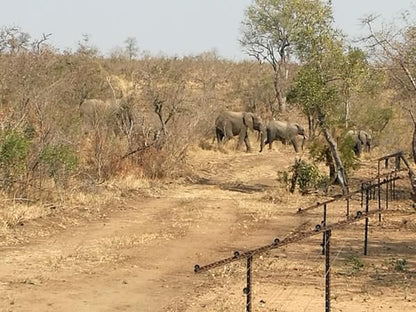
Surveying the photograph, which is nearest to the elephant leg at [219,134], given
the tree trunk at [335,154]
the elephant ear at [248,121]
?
the elephant ear at [248,121]

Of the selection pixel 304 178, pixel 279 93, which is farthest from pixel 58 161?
pixel 279 93

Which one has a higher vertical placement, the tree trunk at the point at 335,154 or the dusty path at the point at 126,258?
the tree trunk at the point at 335,154

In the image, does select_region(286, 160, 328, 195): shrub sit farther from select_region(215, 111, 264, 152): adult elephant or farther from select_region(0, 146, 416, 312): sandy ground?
select_region(215, 111, 264, 152): adult elephant

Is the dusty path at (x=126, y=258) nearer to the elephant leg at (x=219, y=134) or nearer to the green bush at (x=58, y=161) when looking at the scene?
the green bush at (x=58, y=161)

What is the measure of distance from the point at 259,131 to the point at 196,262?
21869mm

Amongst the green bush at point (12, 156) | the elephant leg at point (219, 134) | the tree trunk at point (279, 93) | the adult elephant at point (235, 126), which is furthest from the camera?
the tree trunk at point (279, 93)

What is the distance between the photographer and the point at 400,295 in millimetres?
9023

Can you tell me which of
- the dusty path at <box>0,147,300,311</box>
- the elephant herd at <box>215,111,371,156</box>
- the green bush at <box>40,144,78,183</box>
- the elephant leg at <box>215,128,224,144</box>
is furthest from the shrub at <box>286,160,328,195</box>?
the elephant leg at <box>215,128,224,144</box>

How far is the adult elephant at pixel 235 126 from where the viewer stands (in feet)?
103

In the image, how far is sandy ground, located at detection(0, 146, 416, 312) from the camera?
28.6ft

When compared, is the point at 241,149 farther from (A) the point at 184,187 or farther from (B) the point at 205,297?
(B) the point at 205,297

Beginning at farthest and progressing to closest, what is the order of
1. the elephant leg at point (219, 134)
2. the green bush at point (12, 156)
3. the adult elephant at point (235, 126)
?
the elephant leg at point (219, 134), the adult elephant at point (235, 126), the green bush at point (12, 156)

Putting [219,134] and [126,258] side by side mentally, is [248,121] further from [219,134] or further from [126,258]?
[126,258]

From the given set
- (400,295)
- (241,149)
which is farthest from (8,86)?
(241,149)
